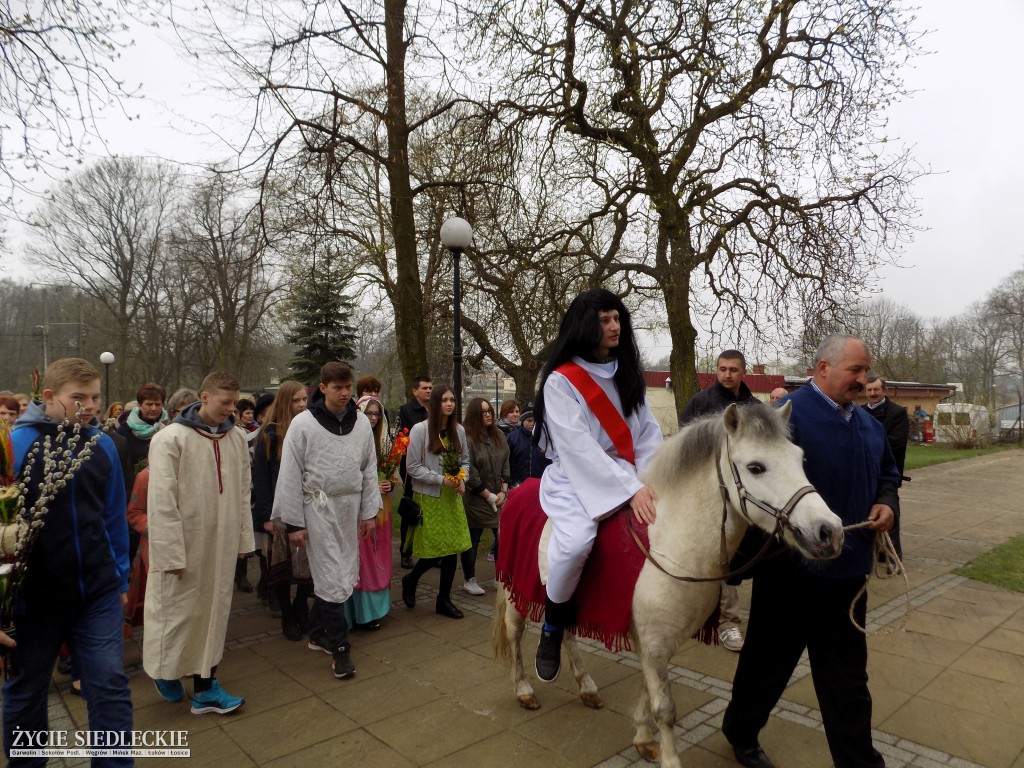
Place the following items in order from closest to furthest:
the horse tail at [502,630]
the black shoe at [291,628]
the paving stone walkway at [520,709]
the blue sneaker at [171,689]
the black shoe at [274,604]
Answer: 1. the paving stone walkway at [520,709]
2. the blue sneaker at [171,689]
3. the horse tail at [502,630]
4. the black shoe at [291,628]
5. the black shoe at [274,604]

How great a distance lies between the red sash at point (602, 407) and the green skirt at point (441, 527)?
8.91 feet

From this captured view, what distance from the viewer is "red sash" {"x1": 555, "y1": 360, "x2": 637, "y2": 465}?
3.49 metres

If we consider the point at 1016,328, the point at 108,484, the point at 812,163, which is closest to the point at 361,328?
the point at 812,163

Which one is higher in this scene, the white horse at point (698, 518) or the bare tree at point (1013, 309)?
the bare tree at point (1013, 309)

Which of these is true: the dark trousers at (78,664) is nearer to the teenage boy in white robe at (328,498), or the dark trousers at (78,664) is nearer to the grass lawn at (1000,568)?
the teenage boy in white robe at (328,498)

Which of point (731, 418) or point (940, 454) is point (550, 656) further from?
point (940, 454)

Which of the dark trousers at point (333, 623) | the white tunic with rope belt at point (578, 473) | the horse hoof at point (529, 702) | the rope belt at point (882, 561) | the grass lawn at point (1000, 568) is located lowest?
the grass lawn at point (1000, 568)

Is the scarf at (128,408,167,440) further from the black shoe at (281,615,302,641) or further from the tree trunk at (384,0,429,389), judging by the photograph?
the tree trunk at (384,0,429,389)

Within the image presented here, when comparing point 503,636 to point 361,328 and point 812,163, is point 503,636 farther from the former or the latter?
point 361,328

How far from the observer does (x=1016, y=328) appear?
4197 centimetres

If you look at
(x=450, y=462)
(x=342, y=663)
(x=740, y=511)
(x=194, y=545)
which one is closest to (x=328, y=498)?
(x=194, y=545)

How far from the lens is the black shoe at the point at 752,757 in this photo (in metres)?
3.24

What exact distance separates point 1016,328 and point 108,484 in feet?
171

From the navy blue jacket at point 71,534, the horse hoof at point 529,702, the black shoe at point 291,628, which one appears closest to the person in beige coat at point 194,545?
the navy blue jacket at point 71,534
